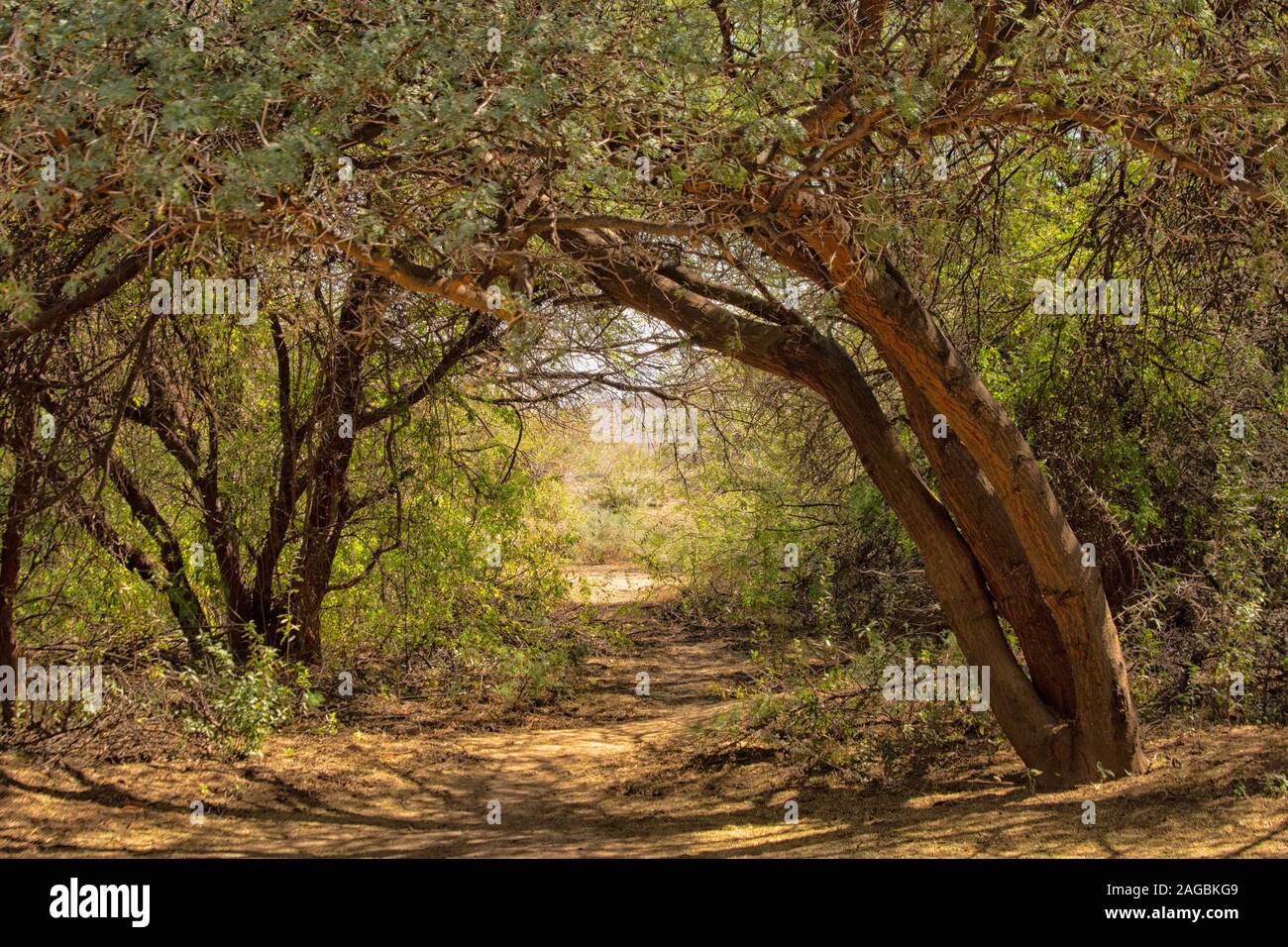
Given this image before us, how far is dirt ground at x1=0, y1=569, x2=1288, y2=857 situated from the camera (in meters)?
5.58

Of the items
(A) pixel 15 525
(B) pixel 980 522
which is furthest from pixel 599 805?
(A) pixel 15 525

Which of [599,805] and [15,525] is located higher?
[15,525]

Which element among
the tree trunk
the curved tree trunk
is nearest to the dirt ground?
the curved tree trunk

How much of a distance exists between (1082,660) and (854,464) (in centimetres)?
459

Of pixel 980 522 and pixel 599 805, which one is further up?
pixel 980 522

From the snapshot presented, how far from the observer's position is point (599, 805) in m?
7.36

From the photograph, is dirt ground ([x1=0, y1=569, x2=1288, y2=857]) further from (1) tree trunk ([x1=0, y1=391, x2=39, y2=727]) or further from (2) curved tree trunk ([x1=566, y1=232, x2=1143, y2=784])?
(1) tree trunk ([x1=0, y1=391, x2=39, y2=727])

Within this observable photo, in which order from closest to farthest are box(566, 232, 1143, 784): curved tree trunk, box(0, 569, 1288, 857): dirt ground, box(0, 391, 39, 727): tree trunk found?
1. box(0, 569, 1288, 857): dirt ground
2. box(566, 232, 1143, 784): curved tree trunk
3. box(0, 391, 39, 727): tree trunk

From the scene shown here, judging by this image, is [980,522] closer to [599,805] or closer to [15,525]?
[599,805]

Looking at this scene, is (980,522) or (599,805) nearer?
(980,522)

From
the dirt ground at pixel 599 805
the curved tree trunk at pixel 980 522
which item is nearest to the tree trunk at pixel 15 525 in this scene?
the dirt ground at pixel 599 805

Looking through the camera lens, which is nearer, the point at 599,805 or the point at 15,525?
the point at 15,525

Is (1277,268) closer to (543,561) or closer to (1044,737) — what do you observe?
(1044,737)

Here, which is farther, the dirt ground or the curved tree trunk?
the curved tree trunk
